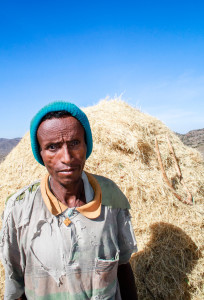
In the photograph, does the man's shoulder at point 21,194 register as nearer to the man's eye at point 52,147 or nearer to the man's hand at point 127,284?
the man's eye at point 52,147

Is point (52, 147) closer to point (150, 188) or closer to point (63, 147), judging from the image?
point (63, 147)

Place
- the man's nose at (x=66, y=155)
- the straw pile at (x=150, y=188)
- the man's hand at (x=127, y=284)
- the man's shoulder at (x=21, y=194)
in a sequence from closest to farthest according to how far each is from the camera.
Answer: the man's nose at (x=66, y=155) → the man's shoulder at (x=21, y=194) → the man's hand at (x=127, y=284) → the straw pile at (x=150, y=188)

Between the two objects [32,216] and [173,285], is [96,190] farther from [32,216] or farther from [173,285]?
[173,285]

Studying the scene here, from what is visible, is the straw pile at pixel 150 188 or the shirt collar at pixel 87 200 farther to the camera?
the straw pile at pixel 150 188

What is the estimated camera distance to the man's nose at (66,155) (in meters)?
1.31

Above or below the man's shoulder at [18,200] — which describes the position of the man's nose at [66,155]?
above

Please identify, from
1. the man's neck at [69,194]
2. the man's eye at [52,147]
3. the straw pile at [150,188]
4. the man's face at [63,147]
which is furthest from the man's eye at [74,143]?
the straw pile at [150,188]

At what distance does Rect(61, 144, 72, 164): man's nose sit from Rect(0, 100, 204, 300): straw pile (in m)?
2.55

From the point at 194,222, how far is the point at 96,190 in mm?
2858

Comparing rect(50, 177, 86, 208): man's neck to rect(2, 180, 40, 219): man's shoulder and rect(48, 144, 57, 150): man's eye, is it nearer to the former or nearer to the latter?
rect(2, 180, 40, 219): man's shoulder

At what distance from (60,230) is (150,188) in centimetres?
276

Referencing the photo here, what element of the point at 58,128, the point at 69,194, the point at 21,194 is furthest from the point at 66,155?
the point at 21,194

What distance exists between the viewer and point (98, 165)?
397 centimetres

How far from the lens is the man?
1352mm
